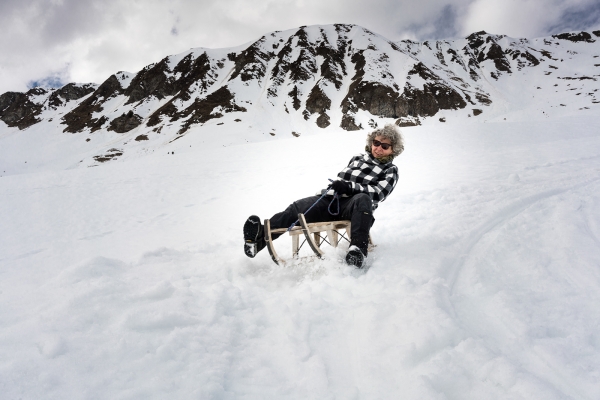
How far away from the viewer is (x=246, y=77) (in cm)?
8400

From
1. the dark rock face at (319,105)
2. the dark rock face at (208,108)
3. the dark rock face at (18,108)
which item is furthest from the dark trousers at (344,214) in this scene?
the dark rock face at (18,108)

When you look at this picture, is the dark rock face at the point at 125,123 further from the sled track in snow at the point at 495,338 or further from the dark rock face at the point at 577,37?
the dark rock face at the point at 577,37

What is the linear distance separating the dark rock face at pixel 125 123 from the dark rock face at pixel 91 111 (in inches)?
180

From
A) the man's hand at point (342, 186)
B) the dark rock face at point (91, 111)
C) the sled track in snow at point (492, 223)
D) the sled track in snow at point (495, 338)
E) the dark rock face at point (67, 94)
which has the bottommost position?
the sled track in snow at point (495, 338)

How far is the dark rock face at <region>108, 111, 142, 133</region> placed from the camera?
72.5 m

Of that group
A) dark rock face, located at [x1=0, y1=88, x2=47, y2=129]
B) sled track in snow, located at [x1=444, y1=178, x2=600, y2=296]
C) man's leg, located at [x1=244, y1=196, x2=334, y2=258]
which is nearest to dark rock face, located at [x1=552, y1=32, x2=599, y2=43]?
sled track in snow, located at [x1=444, y1=178, x2=600, y2=296]

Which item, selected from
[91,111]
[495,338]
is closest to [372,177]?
[495,338]

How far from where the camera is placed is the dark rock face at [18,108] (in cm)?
10450

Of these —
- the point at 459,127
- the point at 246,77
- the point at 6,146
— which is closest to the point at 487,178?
the point at 459,127

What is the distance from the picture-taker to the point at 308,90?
78312mm

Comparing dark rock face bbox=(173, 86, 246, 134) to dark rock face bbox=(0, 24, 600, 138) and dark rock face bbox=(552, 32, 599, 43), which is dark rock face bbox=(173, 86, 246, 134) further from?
dark rock face bbox=(552, 32, 599, 43)

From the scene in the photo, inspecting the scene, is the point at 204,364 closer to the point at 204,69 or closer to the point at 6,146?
the point at 6,146

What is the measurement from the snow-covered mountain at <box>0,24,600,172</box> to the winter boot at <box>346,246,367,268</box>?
4671 centimetres

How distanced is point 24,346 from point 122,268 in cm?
139
